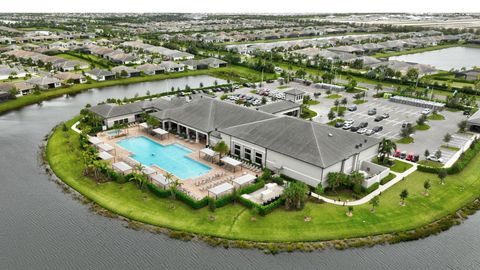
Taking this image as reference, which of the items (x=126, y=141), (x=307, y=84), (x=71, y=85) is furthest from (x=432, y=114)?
(x=71, y=85)

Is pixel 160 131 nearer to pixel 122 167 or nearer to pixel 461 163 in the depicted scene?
pixel 122 167

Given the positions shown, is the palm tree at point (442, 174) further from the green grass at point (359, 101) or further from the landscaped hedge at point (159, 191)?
the green grass at point (359, 101)

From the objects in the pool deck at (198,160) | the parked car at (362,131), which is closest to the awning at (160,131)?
the pool deck at (198,160)

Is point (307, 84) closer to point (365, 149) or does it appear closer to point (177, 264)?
point (365, 149)

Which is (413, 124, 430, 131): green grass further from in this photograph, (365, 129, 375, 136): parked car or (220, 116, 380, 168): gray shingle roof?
(220, 116, 380, 168): gray shingle roof

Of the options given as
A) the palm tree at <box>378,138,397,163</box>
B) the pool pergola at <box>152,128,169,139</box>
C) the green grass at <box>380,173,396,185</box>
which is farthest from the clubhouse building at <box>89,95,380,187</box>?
the green grass at <box>380,173,396,185</box>

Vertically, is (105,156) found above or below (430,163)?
above

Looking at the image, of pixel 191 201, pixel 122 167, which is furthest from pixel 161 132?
pixel 191 201

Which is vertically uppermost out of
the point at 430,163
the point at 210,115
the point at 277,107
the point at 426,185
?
the point at 210,115
